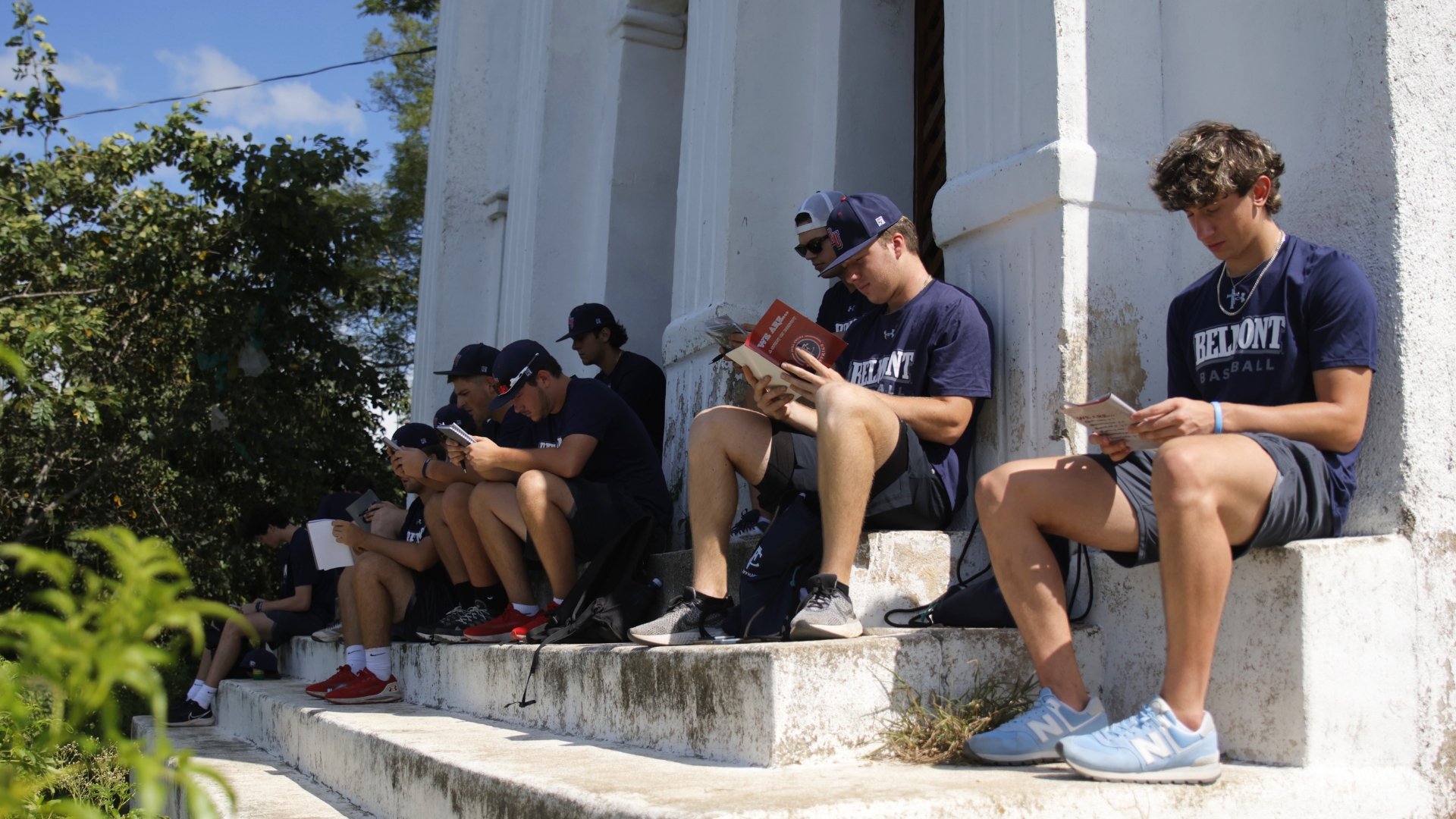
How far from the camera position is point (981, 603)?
2.97m

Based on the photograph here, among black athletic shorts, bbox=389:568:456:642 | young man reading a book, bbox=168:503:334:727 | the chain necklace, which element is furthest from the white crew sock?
the chain necklace

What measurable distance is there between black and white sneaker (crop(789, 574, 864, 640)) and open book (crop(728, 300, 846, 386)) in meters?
0.75

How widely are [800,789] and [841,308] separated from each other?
2496 millimetres

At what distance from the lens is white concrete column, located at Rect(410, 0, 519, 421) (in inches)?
355

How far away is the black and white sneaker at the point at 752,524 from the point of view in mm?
4633

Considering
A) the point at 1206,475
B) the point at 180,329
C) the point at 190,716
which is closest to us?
the point at 1206,475

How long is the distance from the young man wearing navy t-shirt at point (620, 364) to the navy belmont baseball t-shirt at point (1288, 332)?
331 cm

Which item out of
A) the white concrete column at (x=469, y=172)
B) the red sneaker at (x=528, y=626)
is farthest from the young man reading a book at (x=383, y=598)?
the white concrete column at (x=469, y=172)

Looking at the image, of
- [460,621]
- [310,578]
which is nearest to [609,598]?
[460,621]

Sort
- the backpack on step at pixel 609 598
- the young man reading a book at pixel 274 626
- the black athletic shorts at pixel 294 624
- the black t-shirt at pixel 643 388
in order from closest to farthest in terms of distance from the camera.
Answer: the backpack on step at pixel 609 598, the black t-shirt at pixel 643 388, the young man reading a book at pixel 274 626, the black athletic shorts at pixel 294 624

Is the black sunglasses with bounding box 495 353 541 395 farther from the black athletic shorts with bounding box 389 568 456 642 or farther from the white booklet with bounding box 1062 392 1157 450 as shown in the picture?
the white booklet with bounding box 1062 392 1157 450

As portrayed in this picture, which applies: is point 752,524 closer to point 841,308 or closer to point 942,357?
point 841,308

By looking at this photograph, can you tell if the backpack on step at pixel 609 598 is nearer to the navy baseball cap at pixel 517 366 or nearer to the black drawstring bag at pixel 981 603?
the navy baseball cap at pixel 517 366

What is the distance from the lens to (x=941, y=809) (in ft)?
7.09
